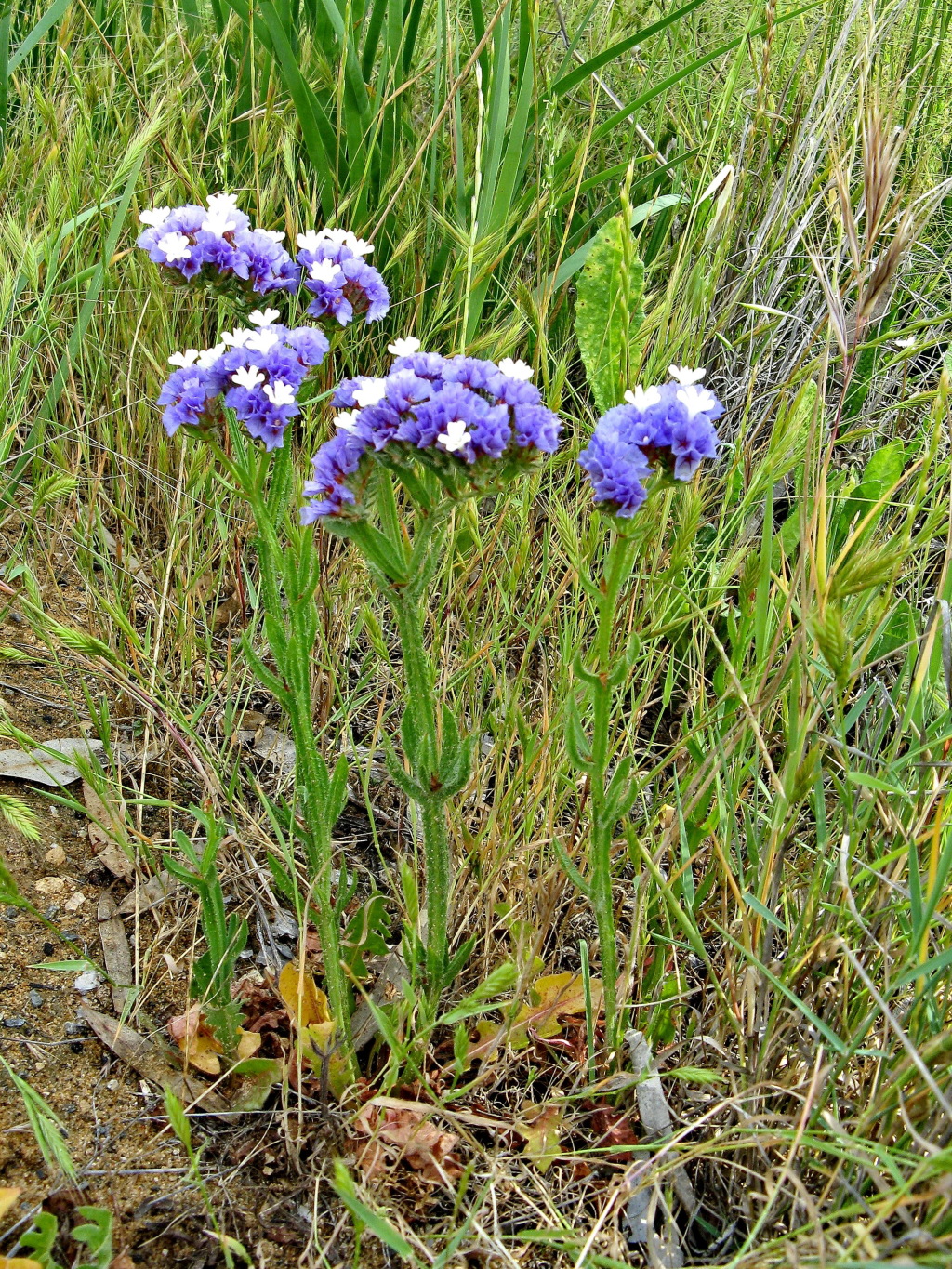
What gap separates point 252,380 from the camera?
4.18 ft

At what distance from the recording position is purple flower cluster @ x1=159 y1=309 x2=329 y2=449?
127 cm

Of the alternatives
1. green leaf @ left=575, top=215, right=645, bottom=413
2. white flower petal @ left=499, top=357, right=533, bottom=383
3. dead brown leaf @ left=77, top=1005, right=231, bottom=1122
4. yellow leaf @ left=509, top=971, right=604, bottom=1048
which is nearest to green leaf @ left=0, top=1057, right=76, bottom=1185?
dead brown leaf @ left=77, top=1005, right=231, bottom=1122

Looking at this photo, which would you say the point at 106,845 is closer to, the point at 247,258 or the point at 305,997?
the point at 305,997

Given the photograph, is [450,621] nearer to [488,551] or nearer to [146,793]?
[488,551]

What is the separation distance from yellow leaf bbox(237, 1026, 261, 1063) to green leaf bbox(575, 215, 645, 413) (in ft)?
3.52

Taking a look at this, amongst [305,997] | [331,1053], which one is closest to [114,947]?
[305,997]

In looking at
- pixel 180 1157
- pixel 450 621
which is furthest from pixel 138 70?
pixel 180 1157

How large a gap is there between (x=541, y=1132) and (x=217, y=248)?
4.11 feet

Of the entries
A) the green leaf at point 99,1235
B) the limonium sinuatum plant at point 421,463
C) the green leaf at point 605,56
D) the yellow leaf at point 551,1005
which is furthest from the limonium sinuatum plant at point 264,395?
the green leaf at point 605,56

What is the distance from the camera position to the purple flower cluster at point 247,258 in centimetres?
141

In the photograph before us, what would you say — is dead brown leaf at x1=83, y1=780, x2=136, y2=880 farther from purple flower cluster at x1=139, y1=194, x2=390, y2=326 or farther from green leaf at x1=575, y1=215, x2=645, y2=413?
green leaf at x1=575, y1=215, x2=645, y2=413

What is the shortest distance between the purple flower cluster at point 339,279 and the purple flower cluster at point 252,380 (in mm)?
100

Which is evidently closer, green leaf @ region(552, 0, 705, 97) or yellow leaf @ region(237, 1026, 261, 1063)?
yellow leaf @ region(237, 1026, 261, 1063)

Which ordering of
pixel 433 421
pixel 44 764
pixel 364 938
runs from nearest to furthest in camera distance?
pixel 433 421, pixel 364 938, pixel 44 764
